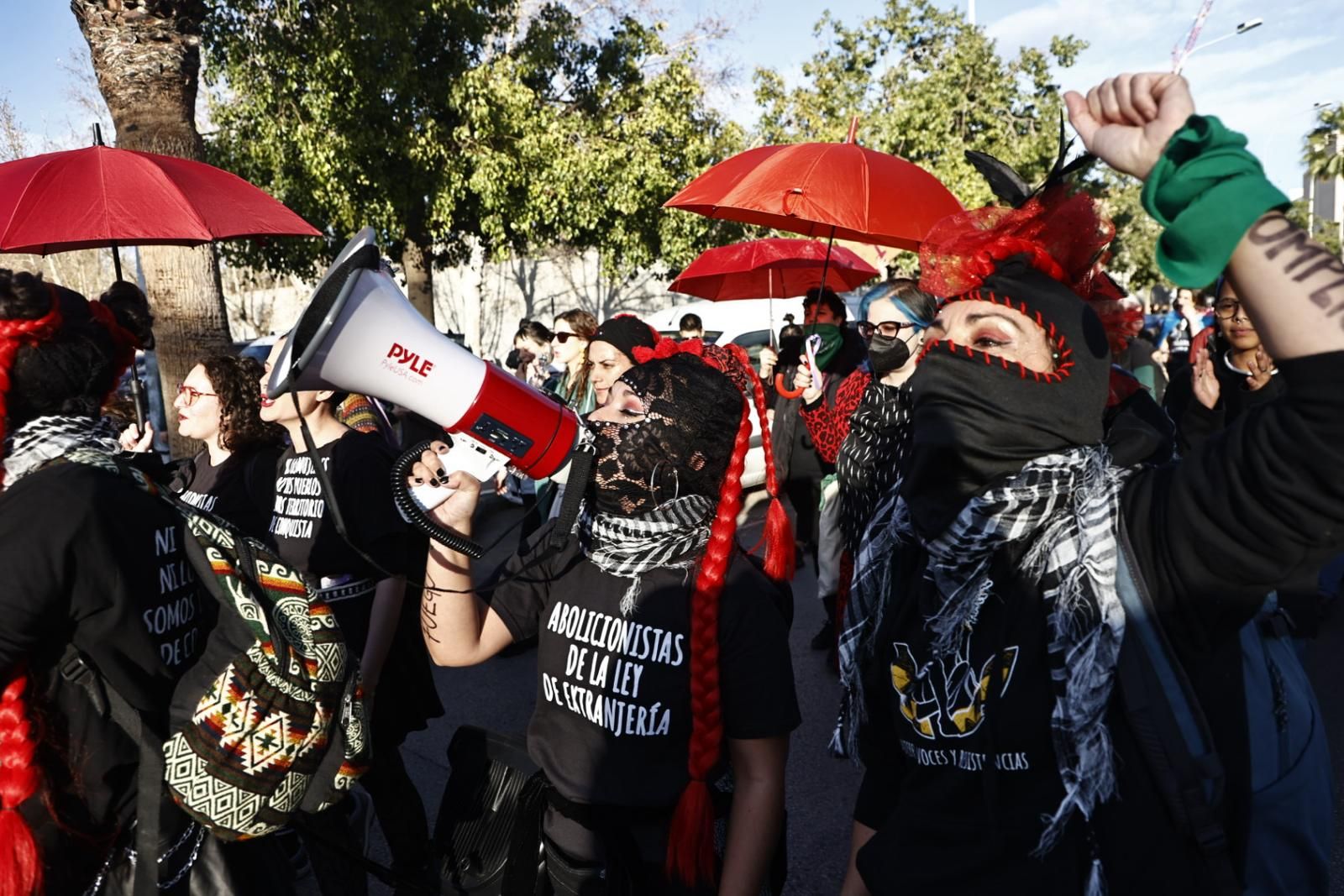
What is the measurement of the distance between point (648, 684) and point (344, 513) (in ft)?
4.84

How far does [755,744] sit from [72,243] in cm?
418

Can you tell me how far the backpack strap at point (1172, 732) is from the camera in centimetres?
134

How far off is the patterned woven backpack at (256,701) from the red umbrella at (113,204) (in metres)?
2.40

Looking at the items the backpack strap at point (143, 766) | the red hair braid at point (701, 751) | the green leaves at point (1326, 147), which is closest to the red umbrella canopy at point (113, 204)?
the backpack strap at point (143, 766)

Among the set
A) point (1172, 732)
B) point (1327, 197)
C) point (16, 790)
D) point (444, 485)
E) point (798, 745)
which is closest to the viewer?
point (1172, 732)

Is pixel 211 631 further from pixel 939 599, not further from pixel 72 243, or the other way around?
pixel 72 243

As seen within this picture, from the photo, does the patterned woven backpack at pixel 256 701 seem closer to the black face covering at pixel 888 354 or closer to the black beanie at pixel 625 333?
the black beanie at pixel 625 333

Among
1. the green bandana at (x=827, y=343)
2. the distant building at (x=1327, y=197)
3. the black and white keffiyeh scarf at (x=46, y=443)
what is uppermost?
the distant building at (x=1327, y=197)

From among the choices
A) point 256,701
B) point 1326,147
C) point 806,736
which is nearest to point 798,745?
point 806,736

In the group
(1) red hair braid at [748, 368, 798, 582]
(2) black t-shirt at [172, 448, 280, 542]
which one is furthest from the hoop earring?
(2) black t-shirt at [172, 448, 280, 542]

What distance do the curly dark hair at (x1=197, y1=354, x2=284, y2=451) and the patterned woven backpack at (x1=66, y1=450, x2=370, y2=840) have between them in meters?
1.53

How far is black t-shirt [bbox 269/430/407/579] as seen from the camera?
10.1ft

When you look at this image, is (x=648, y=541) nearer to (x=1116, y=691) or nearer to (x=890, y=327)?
(x=1116, y=691)

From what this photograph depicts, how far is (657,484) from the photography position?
208 cm
